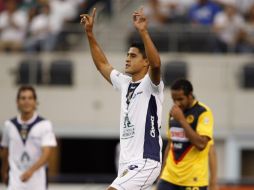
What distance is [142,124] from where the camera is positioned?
9.91m


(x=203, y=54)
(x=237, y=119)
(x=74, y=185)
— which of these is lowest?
(x=74, y=185)

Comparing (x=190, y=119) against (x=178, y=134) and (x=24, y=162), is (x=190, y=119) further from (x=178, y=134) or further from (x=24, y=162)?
(x=24, y=162)

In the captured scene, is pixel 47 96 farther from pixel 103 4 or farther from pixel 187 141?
pixel 187 141

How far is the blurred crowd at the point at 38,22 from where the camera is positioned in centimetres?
2028

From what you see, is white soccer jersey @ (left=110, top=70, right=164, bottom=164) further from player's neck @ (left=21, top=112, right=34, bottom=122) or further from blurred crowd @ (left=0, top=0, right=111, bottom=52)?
blurred crowd @ (left=0, top=0, right=111, bottom=52)

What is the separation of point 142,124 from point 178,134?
233 centimetres

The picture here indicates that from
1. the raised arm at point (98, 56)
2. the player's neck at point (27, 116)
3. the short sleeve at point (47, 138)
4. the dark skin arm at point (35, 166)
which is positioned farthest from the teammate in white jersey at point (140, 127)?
the player's neck at point (27, 116)

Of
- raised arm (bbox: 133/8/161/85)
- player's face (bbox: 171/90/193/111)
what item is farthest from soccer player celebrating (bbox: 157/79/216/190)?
raised arm (bbox: 133/8/161/85)

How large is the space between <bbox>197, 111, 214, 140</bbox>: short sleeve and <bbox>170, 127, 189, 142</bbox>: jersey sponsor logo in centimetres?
21

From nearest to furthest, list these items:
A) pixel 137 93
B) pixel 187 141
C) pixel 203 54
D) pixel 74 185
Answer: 1. pixel 137 93
2. pixel 187 141
3. pixel 74 185
4. pixel 203 54

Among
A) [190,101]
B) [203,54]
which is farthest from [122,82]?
[203,54]

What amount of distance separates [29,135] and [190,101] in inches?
85.3

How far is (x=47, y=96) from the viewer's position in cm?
2027

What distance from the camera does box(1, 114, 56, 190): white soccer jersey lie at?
12414 millimetres
